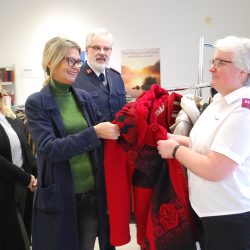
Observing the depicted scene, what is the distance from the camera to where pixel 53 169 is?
142 centimetres

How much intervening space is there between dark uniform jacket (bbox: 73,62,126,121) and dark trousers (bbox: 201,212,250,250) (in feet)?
2.99

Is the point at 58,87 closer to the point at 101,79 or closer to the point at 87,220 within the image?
the point at 101,79

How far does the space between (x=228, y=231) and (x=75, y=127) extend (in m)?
0.82

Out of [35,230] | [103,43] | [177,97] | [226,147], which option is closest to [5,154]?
[35,230]

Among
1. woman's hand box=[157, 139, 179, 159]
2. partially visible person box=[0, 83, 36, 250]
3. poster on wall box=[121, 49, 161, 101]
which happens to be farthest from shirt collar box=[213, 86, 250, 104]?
poster on wall box=[121, 49, 161, 101]

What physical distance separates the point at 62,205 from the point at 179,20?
3184 millimetres

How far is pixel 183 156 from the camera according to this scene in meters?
1.17

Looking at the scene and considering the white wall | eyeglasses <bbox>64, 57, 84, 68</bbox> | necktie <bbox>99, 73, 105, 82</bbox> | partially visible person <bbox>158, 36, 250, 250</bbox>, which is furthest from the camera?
the white wall

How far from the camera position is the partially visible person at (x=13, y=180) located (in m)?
1.95

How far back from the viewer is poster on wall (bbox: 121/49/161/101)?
4031 millimetres

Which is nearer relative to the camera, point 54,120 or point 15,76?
point 54,120

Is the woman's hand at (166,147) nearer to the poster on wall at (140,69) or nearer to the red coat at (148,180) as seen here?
the red coat at (148,180)

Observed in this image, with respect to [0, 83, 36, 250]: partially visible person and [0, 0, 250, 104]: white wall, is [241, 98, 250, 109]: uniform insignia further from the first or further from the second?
[0, 0, 250, 104]: white wall

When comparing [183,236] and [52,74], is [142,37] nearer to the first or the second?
[52,74]
